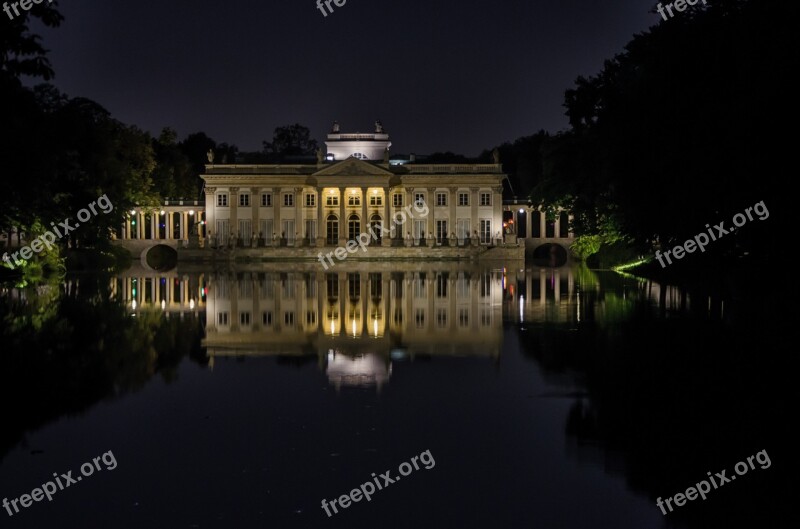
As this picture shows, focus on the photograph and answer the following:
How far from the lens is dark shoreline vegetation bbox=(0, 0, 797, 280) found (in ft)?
83.4

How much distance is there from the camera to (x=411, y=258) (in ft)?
266

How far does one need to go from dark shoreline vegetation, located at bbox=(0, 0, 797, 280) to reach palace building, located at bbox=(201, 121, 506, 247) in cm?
3178

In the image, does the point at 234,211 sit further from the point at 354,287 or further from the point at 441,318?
the point at 441,318

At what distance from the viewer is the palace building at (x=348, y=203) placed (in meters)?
93.8

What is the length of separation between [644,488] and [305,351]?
982 centimetres

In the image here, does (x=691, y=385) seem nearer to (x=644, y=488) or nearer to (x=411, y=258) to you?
(x=644, y=488)

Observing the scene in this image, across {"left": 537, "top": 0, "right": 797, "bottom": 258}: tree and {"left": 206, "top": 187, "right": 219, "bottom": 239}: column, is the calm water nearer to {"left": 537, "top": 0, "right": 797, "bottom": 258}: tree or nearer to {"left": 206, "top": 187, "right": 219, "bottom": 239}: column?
{"left": 537, "top": 0, "right": 797, "bottom": 258}: tree

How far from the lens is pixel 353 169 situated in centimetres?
9200

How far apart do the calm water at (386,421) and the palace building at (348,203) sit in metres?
71.3

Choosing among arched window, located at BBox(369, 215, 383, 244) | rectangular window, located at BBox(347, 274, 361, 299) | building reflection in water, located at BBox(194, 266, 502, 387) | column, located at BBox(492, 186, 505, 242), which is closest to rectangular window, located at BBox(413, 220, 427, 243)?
arched window, located at BBox(369, 215, 383, 244)

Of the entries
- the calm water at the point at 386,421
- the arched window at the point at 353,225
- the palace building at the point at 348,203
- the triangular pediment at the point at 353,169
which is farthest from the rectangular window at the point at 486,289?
the arched window at the point at 353,225

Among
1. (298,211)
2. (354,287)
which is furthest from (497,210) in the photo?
(354,287)

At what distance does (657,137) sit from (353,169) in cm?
6122

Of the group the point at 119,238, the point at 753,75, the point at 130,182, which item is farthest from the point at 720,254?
the point at 119,238
